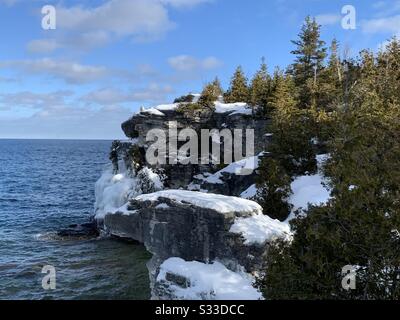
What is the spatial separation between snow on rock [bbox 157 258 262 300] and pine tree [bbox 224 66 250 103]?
133 feet

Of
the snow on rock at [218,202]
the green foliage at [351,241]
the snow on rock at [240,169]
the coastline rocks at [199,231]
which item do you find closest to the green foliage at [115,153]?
the snow on rock at [240,169]

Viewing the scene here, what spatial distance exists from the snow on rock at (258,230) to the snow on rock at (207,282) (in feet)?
6.15

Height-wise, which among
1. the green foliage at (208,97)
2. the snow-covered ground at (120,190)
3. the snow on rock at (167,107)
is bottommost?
the snow-covered ground at (120,190)

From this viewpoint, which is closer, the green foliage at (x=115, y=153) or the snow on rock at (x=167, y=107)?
the snow on rock at (x=167, y=107)

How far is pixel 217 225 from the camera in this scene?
21031 mm

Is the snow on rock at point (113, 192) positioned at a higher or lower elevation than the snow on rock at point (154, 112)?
lower

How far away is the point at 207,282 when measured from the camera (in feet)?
62.4

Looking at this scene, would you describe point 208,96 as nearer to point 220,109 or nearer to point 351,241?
point 220,109

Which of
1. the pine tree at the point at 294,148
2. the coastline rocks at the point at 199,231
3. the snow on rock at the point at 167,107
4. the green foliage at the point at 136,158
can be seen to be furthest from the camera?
the snow on rock at the point at 167,107

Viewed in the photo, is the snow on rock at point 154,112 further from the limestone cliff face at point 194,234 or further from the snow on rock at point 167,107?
the limestone cliff face at point 194,234

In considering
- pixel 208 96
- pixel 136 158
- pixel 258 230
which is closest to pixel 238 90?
pixel 208 96

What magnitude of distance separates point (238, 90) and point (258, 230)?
141 ft

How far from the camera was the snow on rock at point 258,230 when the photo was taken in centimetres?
1945
